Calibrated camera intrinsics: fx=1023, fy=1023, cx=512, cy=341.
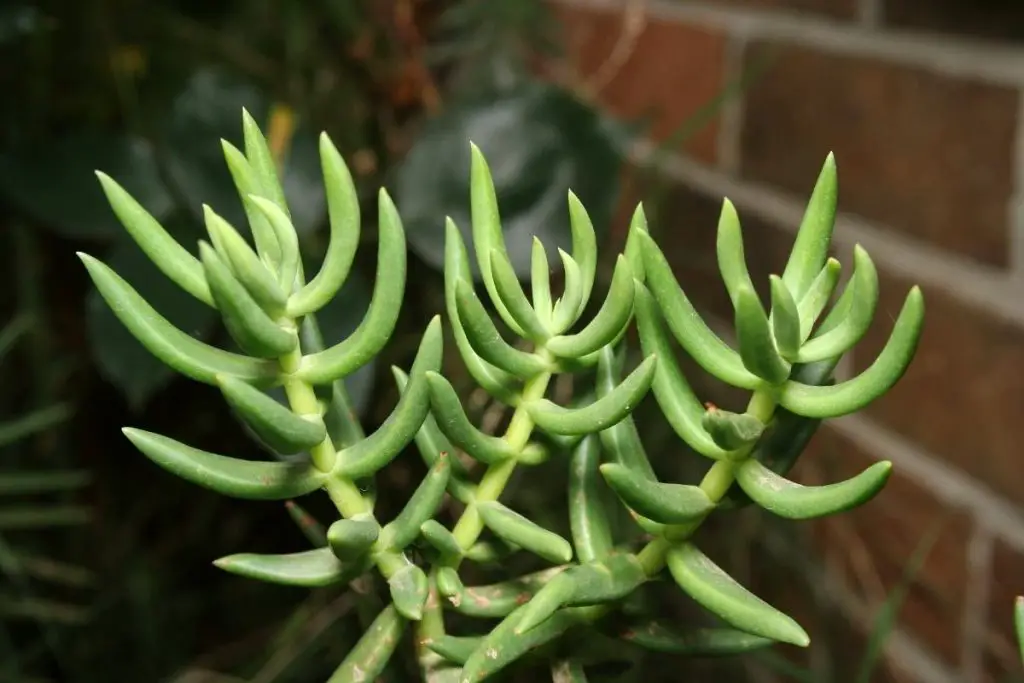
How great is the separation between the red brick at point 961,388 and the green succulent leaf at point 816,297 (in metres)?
0.32

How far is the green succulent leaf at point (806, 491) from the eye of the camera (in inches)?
5.6

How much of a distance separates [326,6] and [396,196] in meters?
0.18

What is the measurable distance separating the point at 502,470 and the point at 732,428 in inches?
1.7

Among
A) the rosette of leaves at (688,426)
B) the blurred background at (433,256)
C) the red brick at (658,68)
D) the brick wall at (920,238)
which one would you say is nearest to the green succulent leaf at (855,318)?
the rosette of leaves at (688,426)

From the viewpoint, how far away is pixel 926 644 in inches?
21.1

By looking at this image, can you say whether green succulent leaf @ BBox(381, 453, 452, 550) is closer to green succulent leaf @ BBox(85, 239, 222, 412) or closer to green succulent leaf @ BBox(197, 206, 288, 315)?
green succulent leaf @ BBox(197, 206, 288, 315)

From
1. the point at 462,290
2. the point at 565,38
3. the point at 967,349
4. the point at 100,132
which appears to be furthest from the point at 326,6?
the point at 462,290

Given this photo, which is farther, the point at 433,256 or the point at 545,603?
the point at 433,256

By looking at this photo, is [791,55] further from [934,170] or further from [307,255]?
[307,255]

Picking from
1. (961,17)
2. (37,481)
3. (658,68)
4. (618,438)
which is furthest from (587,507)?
(658,68)

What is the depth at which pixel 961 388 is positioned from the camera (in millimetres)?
497

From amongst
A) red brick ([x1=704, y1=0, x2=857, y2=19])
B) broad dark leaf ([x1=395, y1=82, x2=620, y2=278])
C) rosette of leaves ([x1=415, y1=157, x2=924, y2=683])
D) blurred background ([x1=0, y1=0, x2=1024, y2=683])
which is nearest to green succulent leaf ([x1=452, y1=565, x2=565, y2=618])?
rosette of leaves ([x1=415, y1=157, x2=924, y2=683])

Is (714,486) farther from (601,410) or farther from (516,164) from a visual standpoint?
(516,164)

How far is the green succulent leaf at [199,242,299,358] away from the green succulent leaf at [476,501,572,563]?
0.04m
